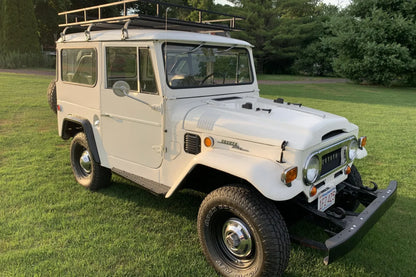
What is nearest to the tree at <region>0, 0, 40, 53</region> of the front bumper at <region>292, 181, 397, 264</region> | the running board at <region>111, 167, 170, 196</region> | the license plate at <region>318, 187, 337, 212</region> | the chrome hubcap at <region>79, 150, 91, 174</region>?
the chrome hubcap at <region>79, 150, 91, 174</region>

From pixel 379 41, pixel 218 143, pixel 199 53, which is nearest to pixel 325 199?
pixel 218 143

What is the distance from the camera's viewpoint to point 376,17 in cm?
2081

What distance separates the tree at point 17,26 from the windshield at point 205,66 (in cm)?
2571

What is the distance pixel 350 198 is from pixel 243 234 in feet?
5.22

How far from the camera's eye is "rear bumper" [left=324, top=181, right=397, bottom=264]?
2592mm

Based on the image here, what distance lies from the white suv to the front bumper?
0.01m

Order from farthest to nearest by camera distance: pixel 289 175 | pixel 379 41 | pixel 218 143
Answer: pixel 379 41, pixel 218 143, pixel 289 175

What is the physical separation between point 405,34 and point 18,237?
23.1 metres

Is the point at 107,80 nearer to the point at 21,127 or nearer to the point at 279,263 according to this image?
the point at 279,263

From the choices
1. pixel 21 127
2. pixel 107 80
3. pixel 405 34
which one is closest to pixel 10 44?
pixel 21 127

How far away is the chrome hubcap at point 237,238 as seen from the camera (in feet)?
9.65

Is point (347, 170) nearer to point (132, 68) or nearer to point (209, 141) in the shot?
point (209, 141)

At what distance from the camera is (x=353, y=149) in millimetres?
3668

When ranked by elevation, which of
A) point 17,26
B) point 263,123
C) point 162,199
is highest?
point 17,26
